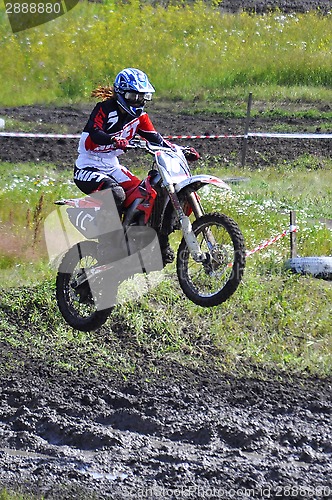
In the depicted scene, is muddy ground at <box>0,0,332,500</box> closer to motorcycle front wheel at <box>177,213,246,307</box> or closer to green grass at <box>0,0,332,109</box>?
motorcycle front wheel at <box>177,213,246,307</box>

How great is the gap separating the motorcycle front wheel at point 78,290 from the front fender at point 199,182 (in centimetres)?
110

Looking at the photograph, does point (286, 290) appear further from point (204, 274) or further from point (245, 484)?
point (245, 484)

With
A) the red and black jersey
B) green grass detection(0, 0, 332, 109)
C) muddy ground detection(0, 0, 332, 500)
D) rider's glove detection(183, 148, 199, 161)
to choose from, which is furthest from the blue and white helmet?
green grass detection(0, 0, 332, 109)

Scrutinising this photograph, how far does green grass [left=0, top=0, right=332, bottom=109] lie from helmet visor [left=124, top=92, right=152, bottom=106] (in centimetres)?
1358

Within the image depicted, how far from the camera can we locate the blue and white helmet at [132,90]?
7.18 meters

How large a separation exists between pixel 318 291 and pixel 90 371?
8.60 feet

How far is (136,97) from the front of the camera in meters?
7.23

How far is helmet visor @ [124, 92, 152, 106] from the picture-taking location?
722 centimetres

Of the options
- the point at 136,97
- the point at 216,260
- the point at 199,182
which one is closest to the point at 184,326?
the point at 216,260

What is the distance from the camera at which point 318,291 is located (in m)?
9.00

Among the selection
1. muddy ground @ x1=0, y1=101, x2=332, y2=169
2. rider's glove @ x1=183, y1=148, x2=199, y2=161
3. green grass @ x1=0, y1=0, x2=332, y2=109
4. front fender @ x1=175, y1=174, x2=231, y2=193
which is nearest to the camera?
front fender @ x1=175, y1=174, x2=231, y2=193

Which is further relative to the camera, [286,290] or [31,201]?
[31,201]

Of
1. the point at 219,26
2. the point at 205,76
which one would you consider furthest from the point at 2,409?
the point at 219,26

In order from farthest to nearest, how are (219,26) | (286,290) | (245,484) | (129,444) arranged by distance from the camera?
(219,26) < (286,290) < (129,444) < (245,484)
